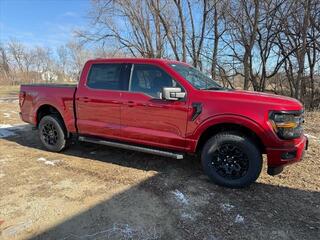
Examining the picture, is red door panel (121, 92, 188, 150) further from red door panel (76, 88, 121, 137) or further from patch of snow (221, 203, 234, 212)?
patch of snow (221, 203, 234, 212)

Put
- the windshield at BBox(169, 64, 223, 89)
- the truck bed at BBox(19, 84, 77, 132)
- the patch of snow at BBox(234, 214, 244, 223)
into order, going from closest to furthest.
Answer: the patch of snow at BBox(234, 214, 244, 223)
the windshield at BBox(169, 64, 223, 89)
the truck bed at BBox(19, 84, 77, 132)

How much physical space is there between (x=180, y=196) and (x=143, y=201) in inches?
20.4

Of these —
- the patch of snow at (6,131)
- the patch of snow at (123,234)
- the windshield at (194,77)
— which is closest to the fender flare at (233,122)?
the windshield at (194,77)

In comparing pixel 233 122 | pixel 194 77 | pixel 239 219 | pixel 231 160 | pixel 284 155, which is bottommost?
pixel 239 219

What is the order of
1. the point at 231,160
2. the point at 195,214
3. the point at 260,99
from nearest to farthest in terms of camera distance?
the point at 195,214, the point at 260,99, the point at 231,160

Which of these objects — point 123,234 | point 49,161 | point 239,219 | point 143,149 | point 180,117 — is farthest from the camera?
point 49,161

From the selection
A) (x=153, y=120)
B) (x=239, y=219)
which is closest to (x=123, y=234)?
(x=239, y=219)

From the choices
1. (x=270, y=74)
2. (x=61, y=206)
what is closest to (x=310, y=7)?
(x=270, y=74)

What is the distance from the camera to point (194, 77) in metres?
5.00

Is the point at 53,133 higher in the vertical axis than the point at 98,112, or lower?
lower

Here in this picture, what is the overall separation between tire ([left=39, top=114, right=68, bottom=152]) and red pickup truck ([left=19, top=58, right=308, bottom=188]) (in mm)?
22

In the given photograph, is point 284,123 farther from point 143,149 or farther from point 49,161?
point 49,161

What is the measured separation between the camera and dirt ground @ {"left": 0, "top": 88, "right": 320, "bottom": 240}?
3195 millimetres

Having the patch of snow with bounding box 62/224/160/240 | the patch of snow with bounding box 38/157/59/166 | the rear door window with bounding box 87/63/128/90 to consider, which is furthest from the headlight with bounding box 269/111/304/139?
the patch of snow with bounding box 38/157/59/166
